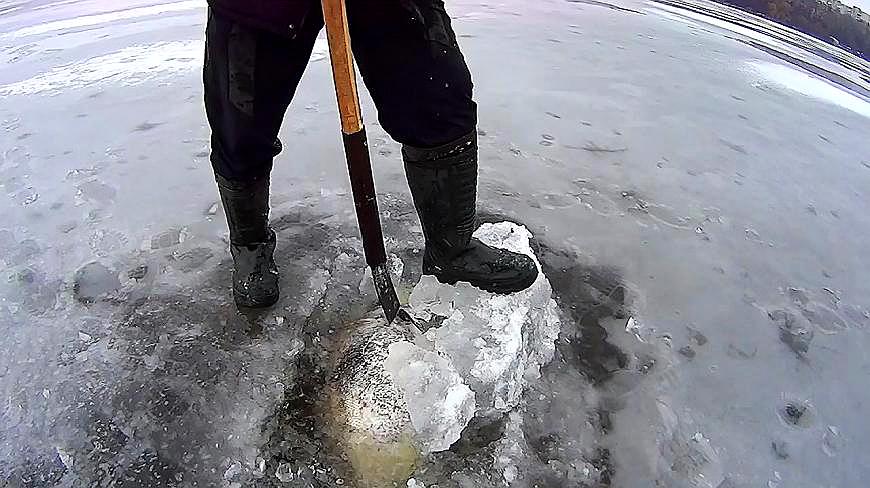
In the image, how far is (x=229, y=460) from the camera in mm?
1212

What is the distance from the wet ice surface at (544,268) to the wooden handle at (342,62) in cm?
50

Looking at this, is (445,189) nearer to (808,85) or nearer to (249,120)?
(249,120)

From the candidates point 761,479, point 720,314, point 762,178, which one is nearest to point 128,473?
point 761,479

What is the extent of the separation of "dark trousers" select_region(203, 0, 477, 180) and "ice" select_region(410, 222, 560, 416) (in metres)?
0.37

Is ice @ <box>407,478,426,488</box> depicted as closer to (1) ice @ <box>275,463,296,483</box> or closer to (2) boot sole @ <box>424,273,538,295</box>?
(1) ice @ <box>275,463,296,483</box>

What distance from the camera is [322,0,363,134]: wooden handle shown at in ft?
3.56

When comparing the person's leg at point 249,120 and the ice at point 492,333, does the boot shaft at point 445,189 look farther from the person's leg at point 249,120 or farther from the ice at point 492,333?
the person's leg at point 249,120

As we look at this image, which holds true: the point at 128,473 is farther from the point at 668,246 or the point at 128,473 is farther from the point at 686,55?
the point at 686,55

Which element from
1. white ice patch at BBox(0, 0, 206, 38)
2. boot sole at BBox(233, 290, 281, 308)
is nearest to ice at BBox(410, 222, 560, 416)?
boot sole at BBox(233, 290, 281, 308)

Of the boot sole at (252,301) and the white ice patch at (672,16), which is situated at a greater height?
the white ice patch at (672,16)

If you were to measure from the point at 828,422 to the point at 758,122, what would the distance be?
53.6 inches

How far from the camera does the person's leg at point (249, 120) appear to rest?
4.01ft

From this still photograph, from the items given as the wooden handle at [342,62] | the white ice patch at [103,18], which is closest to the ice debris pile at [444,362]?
the wooden handle at [342,62]

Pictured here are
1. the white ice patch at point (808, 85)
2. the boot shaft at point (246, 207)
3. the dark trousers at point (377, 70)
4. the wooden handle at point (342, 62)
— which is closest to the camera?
the wooden handle at point (342, 62)
